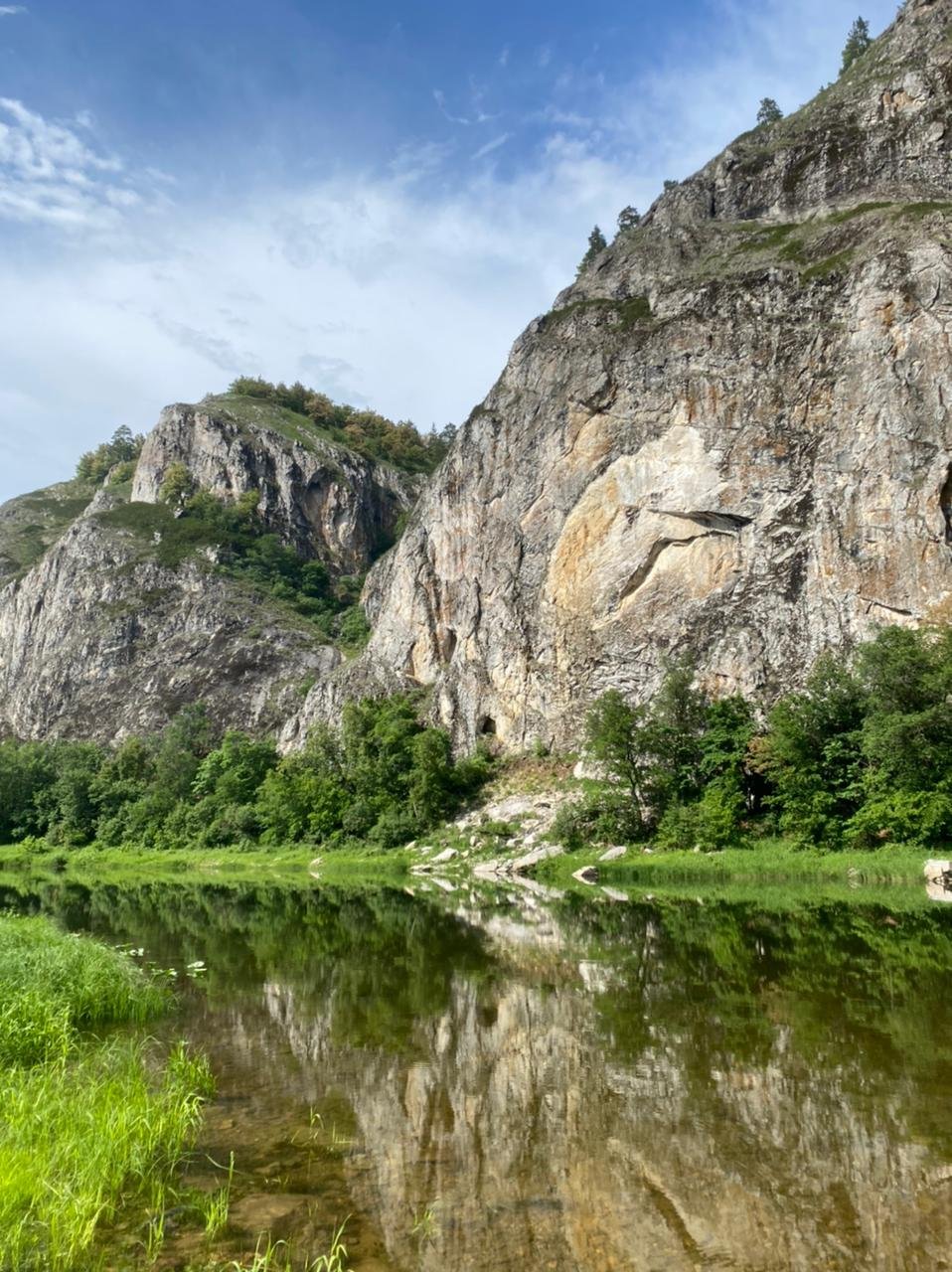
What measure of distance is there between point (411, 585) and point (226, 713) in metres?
→ 29.8

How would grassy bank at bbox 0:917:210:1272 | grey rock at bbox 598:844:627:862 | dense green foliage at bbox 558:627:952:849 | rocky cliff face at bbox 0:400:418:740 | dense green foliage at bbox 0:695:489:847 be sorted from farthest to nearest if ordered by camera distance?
1. rocky cliff face at bbox 0:400:418:740
2. dense green foliage at bbox 0:695:489:847
3. grey rock at bbox 598:844:627:862
4. dense green foliage at bbox 558:627:952:849
5. grassy bank at bbox 0:917:210:1272

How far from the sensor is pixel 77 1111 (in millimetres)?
8719

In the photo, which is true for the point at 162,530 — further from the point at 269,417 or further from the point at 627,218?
the point at 627,218

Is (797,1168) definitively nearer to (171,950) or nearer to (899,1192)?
(899,1192)

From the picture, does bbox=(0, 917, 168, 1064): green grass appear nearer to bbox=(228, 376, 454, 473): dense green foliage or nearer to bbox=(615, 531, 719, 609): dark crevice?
bbox=(615, 531, 719, 609): dark crevice

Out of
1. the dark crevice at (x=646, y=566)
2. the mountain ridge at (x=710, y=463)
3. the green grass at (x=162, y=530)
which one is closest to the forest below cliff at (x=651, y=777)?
the mountain ridge at (x=710, y=463)

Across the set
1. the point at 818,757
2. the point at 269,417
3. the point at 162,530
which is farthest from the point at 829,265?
the point at 269,417

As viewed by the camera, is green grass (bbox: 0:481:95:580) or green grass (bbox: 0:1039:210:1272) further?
green grass (bbox: 0:481:95:580)

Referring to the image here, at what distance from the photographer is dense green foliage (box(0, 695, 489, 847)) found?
63.8 meters

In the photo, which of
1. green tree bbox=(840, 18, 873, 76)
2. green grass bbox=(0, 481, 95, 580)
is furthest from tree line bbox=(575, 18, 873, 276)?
green grass bbox=(0, 481, 95, 580)

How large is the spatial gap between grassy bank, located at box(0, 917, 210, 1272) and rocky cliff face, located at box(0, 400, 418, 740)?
78.1m

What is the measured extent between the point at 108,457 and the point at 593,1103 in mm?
203342

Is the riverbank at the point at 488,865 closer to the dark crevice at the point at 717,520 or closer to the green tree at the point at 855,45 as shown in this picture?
the dark crevice at the point at 717,520

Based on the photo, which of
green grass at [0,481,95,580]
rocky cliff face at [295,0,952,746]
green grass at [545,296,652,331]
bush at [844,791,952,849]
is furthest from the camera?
green grass at [0,481,95,580]
